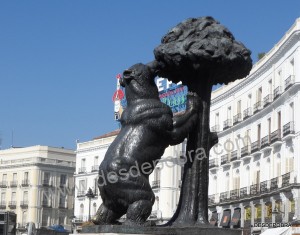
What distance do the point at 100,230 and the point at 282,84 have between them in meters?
36.7

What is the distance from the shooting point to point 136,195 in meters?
7.18

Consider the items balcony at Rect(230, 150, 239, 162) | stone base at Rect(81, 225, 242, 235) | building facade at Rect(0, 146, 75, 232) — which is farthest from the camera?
building facade at Rect(0, 146, 75, 232)

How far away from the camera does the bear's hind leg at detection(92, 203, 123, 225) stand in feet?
23.8

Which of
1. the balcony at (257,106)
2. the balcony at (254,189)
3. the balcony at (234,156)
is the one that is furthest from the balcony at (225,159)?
the balcony at (257,106)

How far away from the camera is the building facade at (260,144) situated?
1581 inches

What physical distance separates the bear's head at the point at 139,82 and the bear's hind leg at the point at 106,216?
1256 millimetres

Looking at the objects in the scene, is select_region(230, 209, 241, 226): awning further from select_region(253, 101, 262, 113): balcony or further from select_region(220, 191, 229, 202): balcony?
select_region(253, 101, 262, 113): balcony

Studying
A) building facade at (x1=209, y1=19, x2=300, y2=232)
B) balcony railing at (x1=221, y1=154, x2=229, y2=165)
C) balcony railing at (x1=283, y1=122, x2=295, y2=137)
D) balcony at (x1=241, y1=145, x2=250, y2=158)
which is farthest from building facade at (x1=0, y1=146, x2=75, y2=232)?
balcony railing at (x1=283, y1=122, x2=295, y2=137)

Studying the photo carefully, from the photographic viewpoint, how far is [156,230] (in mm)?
6992

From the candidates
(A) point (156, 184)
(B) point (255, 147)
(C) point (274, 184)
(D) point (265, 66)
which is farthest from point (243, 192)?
(A) point (156, 184)

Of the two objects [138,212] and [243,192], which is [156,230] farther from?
[243,192]

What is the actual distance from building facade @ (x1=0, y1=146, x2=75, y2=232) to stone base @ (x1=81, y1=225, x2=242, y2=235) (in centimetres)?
7531

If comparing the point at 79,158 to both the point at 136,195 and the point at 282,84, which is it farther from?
the point at 136,195

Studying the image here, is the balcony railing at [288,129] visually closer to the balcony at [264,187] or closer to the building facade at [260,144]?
the building facade at [260,144]
